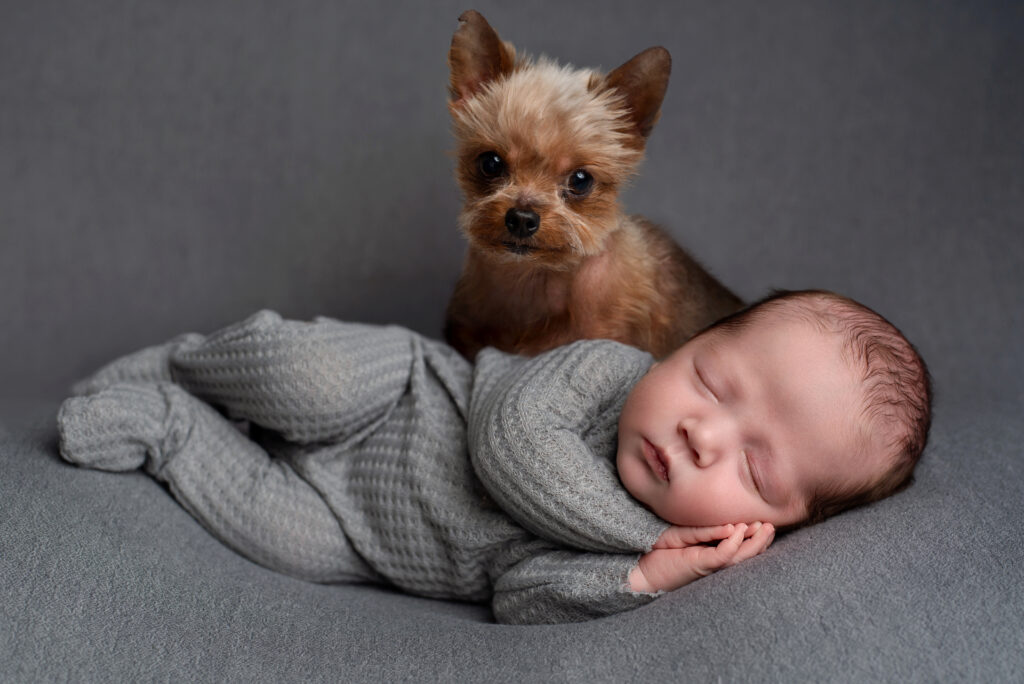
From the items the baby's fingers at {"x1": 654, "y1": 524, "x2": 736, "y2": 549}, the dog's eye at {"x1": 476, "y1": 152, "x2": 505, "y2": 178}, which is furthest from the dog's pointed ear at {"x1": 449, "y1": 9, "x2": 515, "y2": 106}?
the baby's fingers at {"x1": 654, "y1": 524, "x2": 736, "y2": 549}

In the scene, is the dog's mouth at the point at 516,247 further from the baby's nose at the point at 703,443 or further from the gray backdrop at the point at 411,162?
the gray backdrop at the point at 411,162

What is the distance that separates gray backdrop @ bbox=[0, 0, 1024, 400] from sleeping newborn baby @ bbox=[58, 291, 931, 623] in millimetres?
792

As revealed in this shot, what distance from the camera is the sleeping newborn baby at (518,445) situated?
5.04ft

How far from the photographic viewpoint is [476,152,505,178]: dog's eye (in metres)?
1.96

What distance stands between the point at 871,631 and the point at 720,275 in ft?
5.24

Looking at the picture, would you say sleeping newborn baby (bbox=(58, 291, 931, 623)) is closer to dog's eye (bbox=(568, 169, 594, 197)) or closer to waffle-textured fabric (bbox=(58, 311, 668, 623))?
waffle-textured fabric (bbox=(58, 311, 668, 623))

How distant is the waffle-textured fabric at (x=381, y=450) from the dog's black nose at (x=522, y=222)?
0.25 m

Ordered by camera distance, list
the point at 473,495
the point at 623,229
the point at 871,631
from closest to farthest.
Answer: the point at 871,631
the point at 473,495
the point at 623,229

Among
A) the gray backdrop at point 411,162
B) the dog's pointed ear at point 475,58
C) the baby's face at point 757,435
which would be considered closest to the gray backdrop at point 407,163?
the gray backdrop at point 411,162

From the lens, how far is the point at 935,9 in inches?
105

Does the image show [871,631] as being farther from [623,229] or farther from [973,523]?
[623,229]

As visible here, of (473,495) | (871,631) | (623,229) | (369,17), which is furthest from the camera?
(369,17)

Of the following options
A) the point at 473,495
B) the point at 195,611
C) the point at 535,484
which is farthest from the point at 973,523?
the point at 195,611

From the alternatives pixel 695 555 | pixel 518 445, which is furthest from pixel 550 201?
pixel 695 555
